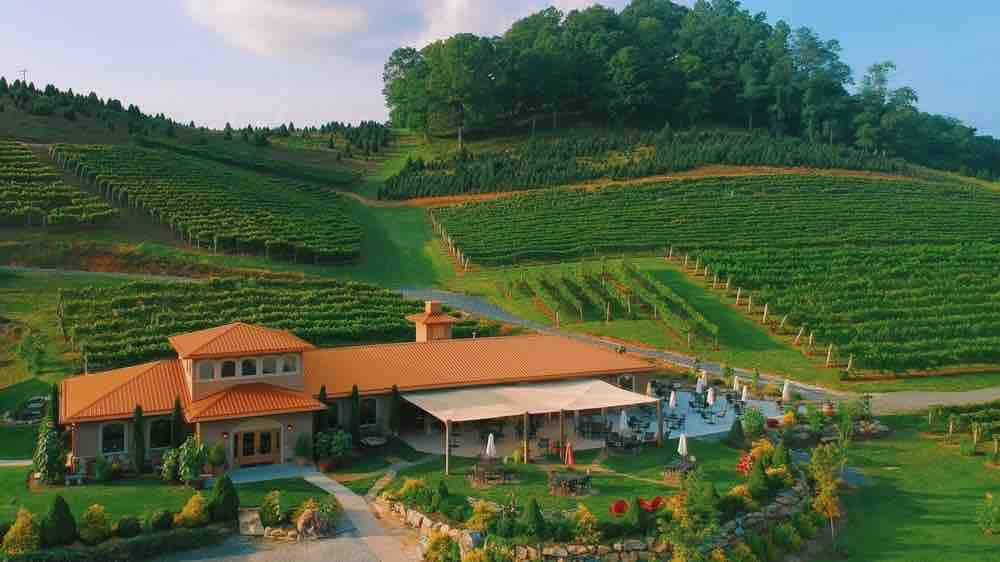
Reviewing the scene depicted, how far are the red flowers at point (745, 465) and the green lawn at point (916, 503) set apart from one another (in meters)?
2.72

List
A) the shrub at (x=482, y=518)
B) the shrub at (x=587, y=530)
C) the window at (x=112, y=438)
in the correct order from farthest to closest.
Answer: the window at (x=112, y=438) → the shrub at (x=482, y=518) → the shrub at (x=587, y=530)

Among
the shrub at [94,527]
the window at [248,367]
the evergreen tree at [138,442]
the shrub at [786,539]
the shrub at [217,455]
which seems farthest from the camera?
the window at [248,367]

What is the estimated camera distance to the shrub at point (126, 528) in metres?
21.5

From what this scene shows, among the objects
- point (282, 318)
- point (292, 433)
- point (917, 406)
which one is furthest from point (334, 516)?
point (917, 406)

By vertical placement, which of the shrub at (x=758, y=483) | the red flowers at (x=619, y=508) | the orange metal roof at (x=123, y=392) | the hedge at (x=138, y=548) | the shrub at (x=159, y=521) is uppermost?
the orange metal roof at (x=123, y=392)

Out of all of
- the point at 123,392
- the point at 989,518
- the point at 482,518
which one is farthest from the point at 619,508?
the point at 123,392

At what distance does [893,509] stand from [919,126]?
9732 cm

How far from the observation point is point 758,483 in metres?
24.4

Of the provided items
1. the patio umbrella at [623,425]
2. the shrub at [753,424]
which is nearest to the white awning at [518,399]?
the patio umbrella at [623,425]

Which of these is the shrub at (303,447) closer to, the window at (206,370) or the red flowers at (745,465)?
the window at (206,370)

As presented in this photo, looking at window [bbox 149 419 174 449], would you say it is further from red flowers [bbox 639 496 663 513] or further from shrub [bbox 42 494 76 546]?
red flowers [bbox 639 496 663 513]

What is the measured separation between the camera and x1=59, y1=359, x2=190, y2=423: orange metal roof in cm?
2677

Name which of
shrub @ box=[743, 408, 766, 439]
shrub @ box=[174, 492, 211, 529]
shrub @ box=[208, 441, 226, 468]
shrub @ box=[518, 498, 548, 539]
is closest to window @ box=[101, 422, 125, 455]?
shrub @ box=[208, 441, 226, 468]

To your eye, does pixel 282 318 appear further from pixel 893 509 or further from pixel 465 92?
pixel 465 92
